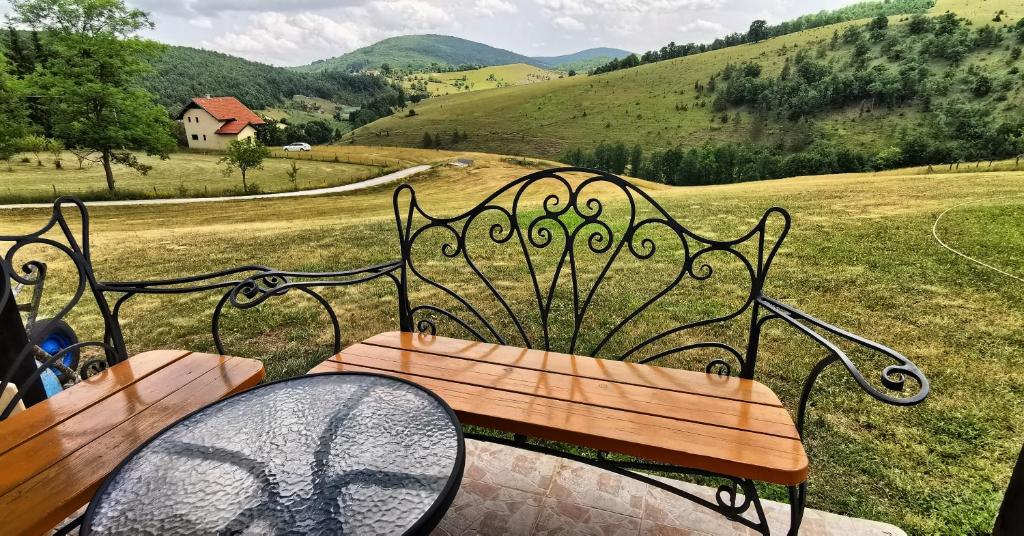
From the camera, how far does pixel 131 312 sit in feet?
18.7

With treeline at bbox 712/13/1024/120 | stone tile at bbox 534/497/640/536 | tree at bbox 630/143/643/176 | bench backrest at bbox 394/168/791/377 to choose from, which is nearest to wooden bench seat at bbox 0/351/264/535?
bench backrest at bbox 394/168/791/377

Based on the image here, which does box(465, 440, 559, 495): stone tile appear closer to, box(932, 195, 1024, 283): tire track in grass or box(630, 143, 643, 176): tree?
box(932, 195, 1024, 283): tire track in grass

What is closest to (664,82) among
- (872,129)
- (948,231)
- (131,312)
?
(872,129)

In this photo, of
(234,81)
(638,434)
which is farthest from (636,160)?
(234,81)

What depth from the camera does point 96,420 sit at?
1828mm

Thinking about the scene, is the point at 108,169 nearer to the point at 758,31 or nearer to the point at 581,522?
the point at 581,522

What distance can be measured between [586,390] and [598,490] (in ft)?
2.26

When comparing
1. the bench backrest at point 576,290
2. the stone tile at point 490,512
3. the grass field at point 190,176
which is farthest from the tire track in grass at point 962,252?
the grass field at point 190,176

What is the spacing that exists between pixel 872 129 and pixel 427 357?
6074 cm

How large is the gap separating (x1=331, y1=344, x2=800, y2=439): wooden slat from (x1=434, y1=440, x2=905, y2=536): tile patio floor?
0.66 metres

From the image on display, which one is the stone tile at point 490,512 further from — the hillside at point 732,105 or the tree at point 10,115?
the hillside at point 732,105

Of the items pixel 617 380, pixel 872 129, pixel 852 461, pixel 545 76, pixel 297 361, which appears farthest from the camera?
pixel 545 76

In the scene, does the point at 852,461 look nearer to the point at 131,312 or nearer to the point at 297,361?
the point at 297,361

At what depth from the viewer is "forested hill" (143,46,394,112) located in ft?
197
